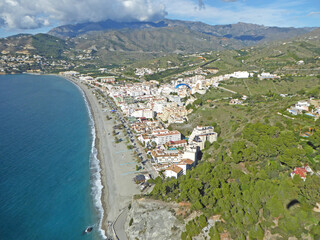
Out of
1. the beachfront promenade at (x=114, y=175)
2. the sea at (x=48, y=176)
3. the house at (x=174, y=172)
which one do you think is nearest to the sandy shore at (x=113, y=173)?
the beachfront promenade at (x=114, y=175)

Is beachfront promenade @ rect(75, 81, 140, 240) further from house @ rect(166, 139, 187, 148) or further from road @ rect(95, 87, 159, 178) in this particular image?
house @ rect(166, 139, 187, 148)

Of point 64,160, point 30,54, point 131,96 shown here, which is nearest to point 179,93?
point 131,96

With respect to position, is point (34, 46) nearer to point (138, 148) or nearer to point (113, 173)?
point (138, 148)

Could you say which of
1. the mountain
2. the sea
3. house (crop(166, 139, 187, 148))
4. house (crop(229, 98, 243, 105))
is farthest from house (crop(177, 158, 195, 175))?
the mountain

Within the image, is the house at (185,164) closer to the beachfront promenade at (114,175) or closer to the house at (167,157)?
the house at (167,157)

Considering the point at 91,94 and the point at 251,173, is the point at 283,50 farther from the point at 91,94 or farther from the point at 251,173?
the point at 251,173
